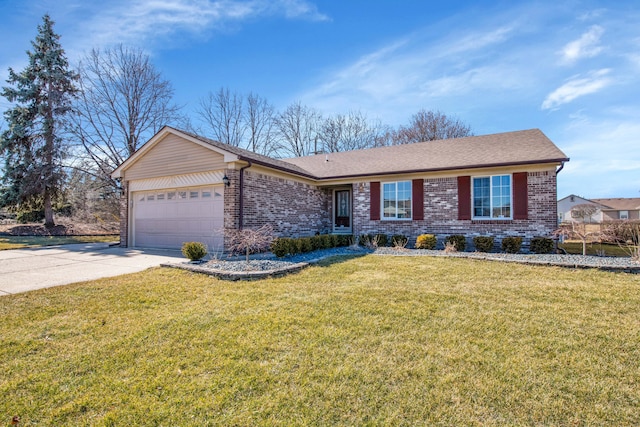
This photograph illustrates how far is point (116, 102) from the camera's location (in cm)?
2209

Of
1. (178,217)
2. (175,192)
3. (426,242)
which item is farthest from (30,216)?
(426,242)

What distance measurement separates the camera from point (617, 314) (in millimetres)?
4289

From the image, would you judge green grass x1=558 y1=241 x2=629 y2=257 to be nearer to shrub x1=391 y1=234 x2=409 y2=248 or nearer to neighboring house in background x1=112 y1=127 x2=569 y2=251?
neighboring house in background x1=112 y1=127 x2=569 y2=251

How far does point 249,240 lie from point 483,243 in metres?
7.35

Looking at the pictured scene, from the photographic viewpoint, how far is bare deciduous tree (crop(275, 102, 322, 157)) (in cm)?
2928

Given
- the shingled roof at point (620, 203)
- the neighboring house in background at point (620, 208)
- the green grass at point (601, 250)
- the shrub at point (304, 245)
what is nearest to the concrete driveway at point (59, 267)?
the shrub at point (304, 245)

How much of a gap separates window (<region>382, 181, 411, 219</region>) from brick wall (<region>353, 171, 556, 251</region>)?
31 cm

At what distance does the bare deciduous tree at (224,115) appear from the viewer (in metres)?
28.1

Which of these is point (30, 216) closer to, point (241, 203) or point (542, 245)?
point (241, 203)

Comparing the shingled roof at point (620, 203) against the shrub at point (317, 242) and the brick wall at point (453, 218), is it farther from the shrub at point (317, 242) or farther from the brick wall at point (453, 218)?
the shrub at point (317, 242)

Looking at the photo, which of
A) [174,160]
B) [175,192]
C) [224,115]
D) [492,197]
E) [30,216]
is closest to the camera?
[492,197]

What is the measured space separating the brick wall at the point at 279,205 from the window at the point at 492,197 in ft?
20.9

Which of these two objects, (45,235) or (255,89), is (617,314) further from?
(255,89)

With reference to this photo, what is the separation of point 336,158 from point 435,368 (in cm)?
1389
